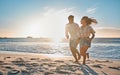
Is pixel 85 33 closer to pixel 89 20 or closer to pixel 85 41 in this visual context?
pixel 85 41

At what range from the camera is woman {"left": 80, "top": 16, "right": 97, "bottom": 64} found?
7.45 meters

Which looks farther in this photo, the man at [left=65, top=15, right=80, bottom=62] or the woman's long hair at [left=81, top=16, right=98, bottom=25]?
the man at [left=65, top=15, right=80, bottom=62]

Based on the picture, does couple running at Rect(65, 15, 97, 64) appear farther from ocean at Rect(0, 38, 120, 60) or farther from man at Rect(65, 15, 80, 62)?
ocean at Rect(0, 38, 120, 60)

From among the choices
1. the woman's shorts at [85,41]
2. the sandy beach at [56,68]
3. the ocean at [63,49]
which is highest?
the woman's shorts at [85,41]

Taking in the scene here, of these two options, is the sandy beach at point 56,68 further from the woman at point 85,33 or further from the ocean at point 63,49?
the ocean at point 63,49

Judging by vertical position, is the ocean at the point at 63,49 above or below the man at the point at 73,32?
below

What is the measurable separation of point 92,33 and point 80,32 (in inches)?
18.9

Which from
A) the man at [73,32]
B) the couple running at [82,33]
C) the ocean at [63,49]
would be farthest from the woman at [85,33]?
the ocean at [63,49]

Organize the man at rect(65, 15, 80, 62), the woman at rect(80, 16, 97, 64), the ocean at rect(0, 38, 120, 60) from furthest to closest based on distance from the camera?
the ocean at rect(0, 38, 120, 60) → the man at rect(65, 15, 80, 62) → the woman at rect(80, 16, 97, 64)

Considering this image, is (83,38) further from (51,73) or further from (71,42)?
(51,73)

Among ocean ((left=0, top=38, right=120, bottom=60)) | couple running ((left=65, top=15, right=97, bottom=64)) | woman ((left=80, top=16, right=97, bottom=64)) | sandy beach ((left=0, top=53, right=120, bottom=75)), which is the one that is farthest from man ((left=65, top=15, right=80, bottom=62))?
ocean ((left=0, top=38, right=120, bottom=60))

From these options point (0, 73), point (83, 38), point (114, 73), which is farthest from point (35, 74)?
point (83, 38)

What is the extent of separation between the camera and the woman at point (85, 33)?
745cm

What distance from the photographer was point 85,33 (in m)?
7.51
